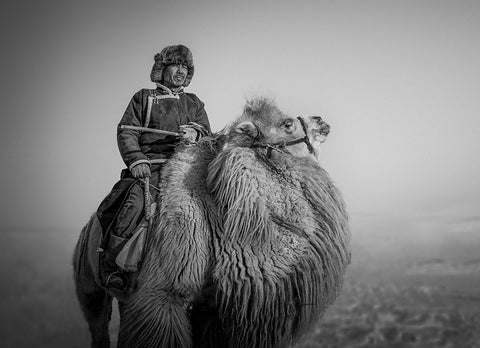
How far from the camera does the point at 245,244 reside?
4555mm

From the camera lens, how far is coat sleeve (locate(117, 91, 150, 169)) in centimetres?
520

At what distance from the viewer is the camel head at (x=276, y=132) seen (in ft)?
16.5

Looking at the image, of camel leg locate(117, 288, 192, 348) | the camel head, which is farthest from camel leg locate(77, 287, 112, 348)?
the camel head

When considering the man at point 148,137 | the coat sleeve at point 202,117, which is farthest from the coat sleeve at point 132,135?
the coat sleeve at point 202,117

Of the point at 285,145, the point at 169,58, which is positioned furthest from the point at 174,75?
the point at 285,145

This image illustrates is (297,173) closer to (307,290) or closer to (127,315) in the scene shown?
(307,290)

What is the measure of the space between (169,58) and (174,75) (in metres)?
0.24

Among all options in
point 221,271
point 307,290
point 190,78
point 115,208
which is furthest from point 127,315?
point 190,78

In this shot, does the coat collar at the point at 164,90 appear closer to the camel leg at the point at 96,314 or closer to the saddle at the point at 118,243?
the saddle at the point at 118,243

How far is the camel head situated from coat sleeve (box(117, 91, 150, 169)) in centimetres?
108

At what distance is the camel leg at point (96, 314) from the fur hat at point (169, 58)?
3.09 meters

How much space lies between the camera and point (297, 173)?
492cm

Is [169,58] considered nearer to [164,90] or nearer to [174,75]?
[174,75]

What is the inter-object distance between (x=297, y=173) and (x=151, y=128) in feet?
6.50
